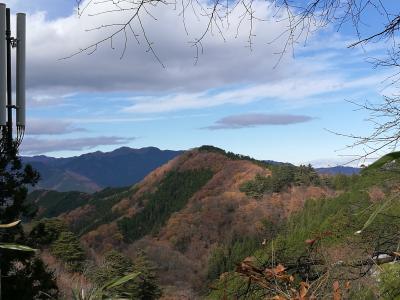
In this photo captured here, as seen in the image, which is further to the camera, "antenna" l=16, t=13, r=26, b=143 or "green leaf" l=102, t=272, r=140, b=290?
"antenna" l=16, t=13, r=26, b=143

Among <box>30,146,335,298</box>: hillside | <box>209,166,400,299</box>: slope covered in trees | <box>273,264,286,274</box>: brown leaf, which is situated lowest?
<box>30,146,335,298</box>: hillside

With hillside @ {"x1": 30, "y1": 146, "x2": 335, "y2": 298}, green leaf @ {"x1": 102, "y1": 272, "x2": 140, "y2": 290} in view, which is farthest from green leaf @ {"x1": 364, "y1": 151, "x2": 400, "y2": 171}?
hillside @ {"x1": 30, "y1": 146, "x2": 335, "y2": 298}

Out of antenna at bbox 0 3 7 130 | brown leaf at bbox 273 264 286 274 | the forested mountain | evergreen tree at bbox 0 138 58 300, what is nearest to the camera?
brown leaf at bbox 273 264 286 274

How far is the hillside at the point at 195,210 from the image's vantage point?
95344 millimetres

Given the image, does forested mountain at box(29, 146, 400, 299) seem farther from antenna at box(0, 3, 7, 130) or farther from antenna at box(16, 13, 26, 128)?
antenna at box(0, 3, 7, 130)

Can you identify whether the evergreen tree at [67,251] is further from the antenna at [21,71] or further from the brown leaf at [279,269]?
the brown leaf at [279,269]

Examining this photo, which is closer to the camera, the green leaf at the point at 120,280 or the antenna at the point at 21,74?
the green leaf at the point at 120,280

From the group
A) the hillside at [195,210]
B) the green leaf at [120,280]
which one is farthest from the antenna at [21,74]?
the hillside at [195,210]

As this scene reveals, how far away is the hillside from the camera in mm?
95344

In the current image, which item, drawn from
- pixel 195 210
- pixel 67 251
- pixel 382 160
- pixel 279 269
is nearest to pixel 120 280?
pixel 279 269

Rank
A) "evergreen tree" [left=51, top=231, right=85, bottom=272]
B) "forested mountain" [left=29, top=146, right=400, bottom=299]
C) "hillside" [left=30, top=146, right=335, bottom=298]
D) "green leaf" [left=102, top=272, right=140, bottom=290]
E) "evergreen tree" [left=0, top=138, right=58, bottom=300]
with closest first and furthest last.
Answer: "green leaf" [left=102, top=272, right=140, bottom=290]
"evergreen tree" [left=0, top=138, right=58, bottom=300]
"evergreen tree" [left=51, top=231, right=85, bottom=272]
"forested mountain" [left=29, top=146, right=400, bottom=299]
"hillside" [left=30, top=146, right=335, bottom=298]

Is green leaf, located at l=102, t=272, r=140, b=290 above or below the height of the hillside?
above

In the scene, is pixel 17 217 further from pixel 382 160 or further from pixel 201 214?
pixel 201 214

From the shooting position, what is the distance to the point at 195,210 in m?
123
